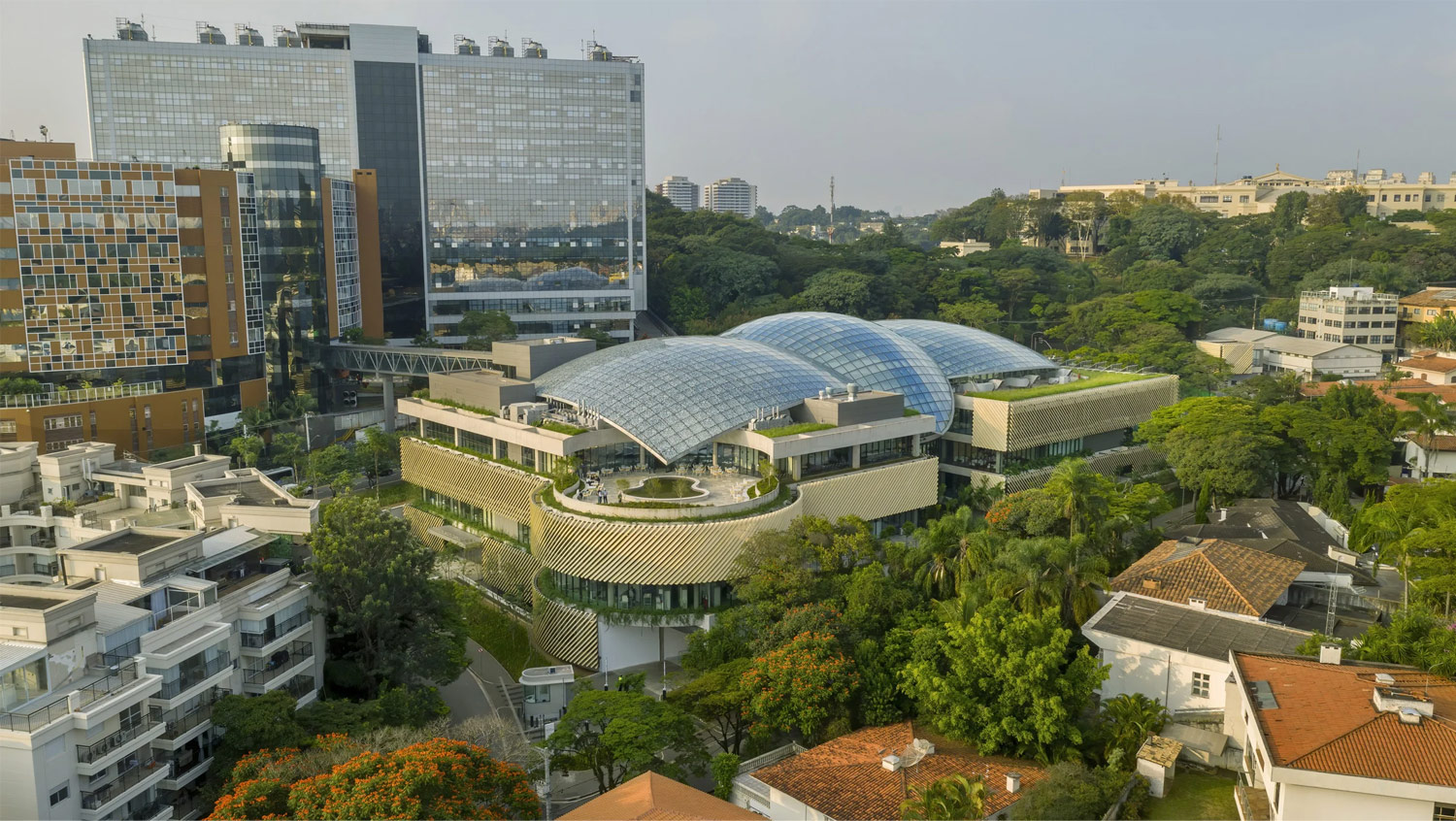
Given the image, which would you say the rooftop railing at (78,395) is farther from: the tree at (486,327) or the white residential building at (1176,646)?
the white residential building at (1176,646)

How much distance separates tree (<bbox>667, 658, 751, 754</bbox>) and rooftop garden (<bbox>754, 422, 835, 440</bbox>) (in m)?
15.5

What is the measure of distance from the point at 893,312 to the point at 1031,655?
8210 centimetres

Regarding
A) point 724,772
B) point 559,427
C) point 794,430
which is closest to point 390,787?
point 724,772

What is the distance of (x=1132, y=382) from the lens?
66.6 m

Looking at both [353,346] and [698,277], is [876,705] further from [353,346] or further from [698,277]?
[698,277]

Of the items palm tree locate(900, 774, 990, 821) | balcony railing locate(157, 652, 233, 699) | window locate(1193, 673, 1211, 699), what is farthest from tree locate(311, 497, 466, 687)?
window locate(1193, 673, 1211, 699)

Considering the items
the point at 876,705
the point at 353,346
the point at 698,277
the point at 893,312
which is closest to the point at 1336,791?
the point at 876,705

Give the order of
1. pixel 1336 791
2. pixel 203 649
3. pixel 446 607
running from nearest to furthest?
pixel 1336 791, pixel 203 649, pixel 446 607

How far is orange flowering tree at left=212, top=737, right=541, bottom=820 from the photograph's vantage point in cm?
2422

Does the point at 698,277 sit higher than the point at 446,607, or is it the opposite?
the point at 698,277

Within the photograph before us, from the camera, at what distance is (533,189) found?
363 feet

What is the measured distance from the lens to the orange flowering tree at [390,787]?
24.2m

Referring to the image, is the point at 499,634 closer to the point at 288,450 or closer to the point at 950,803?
the point at 950,803

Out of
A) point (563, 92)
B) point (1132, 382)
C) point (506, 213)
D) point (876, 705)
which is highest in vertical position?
point (563, 92)
